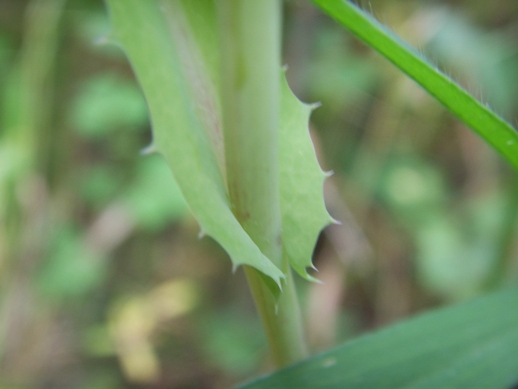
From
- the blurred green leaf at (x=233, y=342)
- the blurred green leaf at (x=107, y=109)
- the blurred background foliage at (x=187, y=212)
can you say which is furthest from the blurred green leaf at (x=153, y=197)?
the blurred green leaf at (x=233, y=342)

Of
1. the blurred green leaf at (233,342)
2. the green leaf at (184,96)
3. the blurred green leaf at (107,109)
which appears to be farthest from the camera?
the blurred green leaf at (107,109)

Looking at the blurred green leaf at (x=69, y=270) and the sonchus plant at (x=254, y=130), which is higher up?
the sonchus plant at (x=254, y=130)

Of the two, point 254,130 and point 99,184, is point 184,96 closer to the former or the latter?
point 254,130

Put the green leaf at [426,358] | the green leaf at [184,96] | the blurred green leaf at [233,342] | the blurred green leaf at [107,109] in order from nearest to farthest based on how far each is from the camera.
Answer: the green leaf at [184,96]
the green leaf at [426,358]
the blurred green leaf at [233,342]
the blurred green leaf at [107,109]

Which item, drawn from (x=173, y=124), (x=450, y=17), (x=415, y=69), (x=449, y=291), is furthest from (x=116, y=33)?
(x=450, y=17)

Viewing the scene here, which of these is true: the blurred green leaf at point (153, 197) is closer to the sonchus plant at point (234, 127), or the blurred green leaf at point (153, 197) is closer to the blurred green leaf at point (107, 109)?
the blurred green leaf at point (107, 109)

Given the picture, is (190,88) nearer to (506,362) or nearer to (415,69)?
(415,69)

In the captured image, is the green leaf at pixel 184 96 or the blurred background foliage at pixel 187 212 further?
the blurred background foliage at pixel 187 212

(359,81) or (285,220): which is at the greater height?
(285,220)
